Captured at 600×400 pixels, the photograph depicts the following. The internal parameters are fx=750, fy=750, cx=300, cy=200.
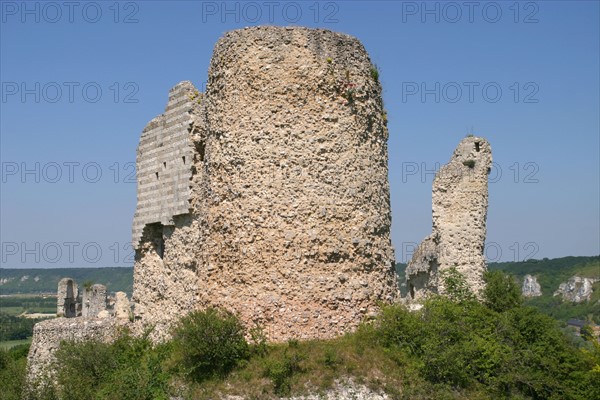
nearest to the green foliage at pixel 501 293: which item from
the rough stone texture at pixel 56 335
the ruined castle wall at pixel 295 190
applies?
the ruined castle wall at pixel 295 190

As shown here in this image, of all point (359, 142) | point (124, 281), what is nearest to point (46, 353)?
point (359, 142)

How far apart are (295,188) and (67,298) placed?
25797 millimetres

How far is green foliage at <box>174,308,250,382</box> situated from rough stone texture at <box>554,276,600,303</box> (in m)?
67.2

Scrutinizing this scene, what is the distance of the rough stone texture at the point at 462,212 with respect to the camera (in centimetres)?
2025

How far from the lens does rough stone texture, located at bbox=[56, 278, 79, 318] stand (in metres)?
34.9

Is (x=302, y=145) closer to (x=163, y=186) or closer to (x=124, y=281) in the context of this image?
(x=163, y=186)

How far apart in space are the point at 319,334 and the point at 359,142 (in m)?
3.35

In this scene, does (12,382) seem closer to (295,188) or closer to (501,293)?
(295,188)

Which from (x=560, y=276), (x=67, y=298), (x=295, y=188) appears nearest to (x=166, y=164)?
(x=295, y=188)

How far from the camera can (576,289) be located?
7750 centimetres

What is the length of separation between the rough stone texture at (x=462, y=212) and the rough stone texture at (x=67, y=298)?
20.3m

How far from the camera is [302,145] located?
1254cm

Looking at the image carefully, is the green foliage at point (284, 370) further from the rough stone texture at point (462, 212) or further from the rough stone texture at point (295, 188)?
the rough stone texture at point (462, 212)

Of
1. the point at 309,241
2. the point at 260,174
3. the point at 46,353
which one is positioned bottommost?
the point at 46,353
